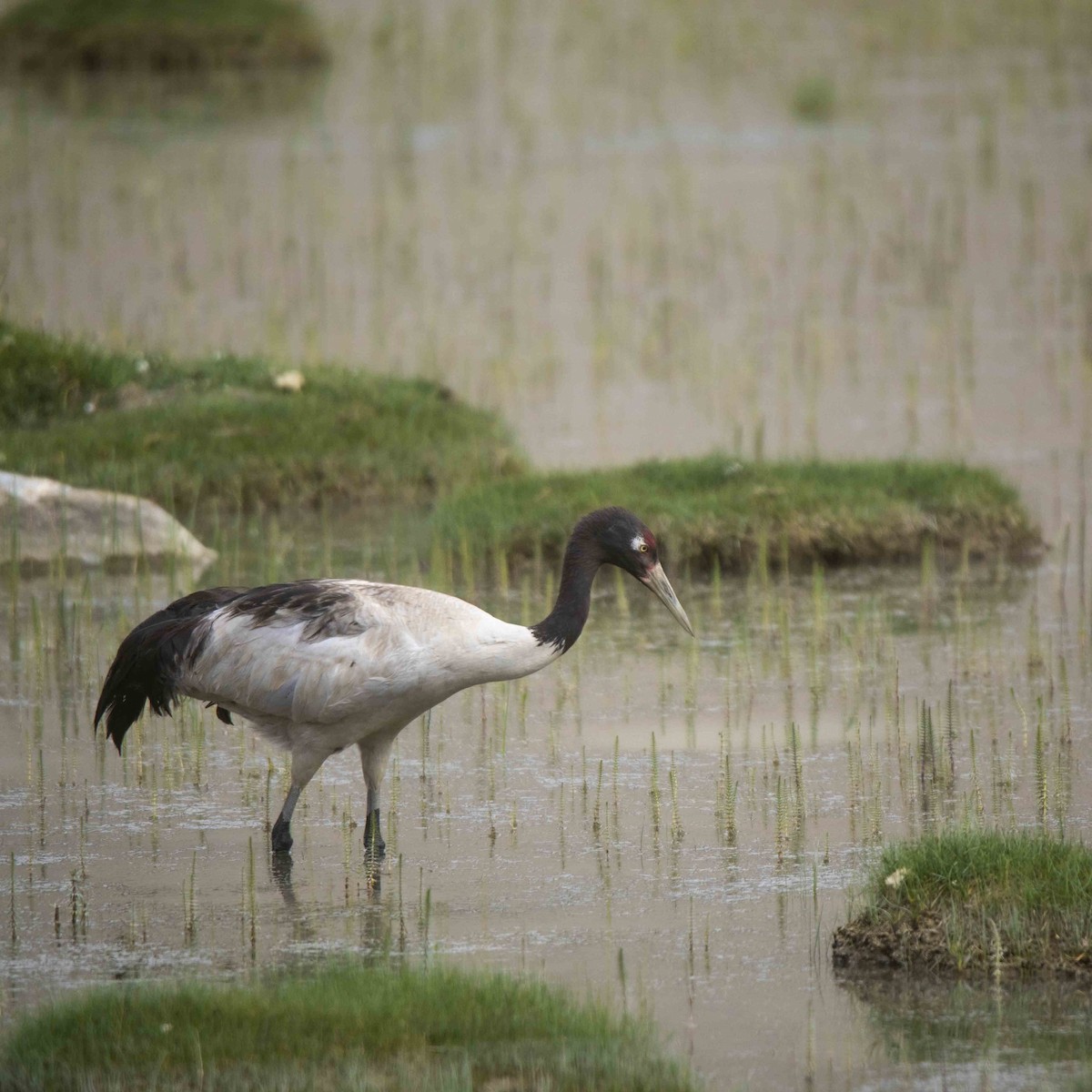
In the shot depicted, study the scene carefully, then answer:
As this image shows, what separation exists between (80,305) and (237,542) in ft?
23.3

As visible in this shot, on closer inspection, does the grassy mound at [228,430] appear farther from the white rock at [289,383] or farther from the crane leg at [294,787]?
the crane leg at [294,787]

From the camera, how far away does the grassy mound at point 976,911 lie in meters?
6.39

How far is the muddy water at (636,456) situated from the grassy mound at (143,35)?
1.67 m

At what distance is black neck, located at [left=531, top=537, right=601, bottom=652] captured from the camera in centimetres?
782

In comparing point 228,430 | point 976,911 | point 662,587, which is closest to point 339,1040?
point 976,911

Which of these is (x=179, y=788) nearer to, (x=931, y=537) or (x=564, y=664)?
(x=564, y=664)

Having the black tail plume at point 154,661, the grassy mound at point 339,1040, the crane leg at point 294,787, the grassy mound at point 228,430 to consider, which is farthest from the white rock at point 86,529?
the grassy mound at point 339,1040

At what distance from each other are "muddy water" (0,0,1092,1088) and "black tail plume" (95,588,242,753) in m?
0.39

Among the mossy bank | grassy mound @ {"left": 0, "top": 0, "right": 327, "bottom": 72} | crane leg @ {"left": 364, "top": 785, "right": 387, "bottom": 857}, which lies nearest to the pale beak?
crane leg @ {"left": 364, "top": 785, "right": 387, "bottom": 857}

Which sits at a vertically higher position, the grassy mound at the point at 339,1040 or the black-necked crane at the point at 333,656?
the black-necked crane at the point at 333,656

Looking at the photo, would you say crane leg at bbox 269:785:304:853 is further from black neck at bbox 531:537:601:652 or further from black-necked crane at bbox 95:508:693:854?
black neck at bbox 531:537:601:652

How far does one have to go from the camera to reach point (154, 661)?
26.0 ft

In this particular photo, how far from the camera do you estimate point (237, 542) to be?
12.3m

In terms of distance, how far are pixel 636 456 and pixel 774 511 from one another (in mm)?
2557
